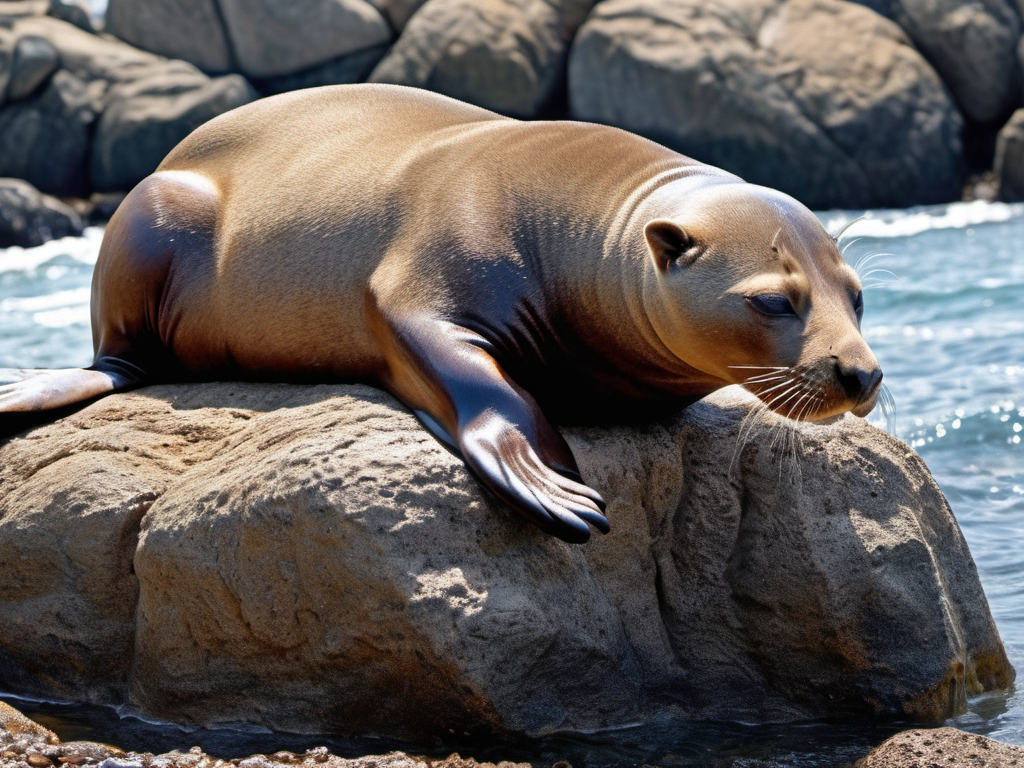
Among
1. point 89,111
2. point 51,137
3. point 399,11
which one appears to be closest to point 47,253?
point 51,137

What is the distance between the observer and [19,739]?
11.9 ft

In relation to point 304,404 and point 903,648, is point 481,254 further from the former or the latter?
point 903,648

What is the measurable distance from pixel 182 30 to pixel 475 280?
17.4m

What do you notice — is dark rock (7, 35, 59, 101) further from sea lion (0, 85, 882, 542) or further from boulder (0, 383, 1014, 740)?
boulder (0, 383, 1014, 740)

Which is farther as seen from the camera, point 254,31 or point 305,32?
point 254,31

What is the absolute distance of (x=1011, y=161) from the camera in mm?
18047

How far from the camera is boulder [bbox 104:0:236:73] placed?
20.4m

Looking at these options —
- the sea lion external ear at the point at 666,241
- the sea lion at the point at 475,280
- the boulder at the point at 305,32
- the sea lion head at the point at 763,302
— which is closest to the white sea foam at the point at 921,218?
the boulder at the point at 305,32

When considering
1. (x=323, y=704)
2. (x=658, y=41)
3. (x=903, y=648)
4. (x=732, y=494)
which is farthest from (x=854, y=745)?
(x=658, y=41)

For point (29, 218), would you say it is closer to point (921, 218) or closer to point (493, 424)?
point (921, 218)

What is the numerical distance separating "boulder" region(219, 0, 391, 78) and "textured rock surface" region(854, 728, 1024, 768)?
17.5 m

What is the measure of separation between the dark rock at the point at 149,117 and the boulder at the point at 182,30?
1.01 metres

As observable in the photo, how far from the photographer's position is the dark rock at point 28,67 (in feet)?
63.0

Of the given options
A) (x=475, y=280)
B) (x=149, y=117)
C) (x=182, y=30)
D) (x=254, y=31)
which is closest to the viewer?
(x=475, y=280)
